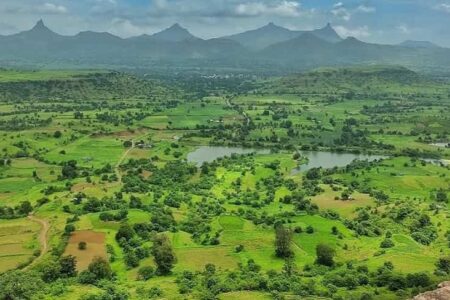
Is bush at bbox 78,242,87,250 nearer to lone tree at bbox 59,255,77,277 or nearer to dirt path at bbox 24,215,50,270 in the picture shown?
dirt path at bbox 24,215,50,270

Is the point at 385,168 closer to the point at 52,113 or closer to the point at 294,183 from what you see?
the point at 294,183

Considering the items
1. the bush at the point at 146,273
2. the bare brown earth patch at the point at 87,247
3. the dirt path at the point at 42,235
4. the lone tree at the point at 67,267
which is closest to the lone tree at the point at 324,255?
the bush at the point at 146,273

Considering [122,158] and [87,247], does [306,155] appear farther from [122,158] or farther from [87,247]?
[87,247]

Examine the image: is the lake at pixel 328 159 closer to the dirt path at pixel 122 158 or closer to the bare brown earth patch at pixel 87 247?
the dirt path at pixel 122 158

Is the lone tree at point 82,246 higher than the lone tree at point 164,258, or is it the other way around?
the lone tree at point 164,258

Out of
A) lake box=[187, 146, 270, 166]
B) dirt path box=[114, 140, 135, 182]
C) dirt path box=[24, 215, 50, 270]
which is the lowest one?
dirt path box=[24, 215, 50, 270]

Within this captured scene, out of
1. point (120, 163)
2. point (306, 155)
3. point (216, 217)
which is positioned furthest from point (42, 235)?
point (306, 155)

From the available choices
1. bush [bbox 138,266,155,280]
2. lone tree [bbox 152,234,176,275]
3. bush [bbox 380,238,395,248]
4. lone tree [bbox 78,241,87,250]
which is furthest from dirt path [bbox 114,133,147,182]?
bush [bbox 380,238,395,248]

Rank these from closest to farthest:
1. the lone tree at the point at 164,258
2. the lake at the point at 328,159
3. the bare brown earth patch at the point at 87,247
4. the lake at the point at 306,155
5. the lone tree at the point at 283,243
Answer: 1. the lone tree at the point at 164,258
2. the bare brown earth patch at the point at 87,247
3. the lone tree at the point at 283,243
4. the lake at the point at 328,159
5. the lake at the point at 306,155
